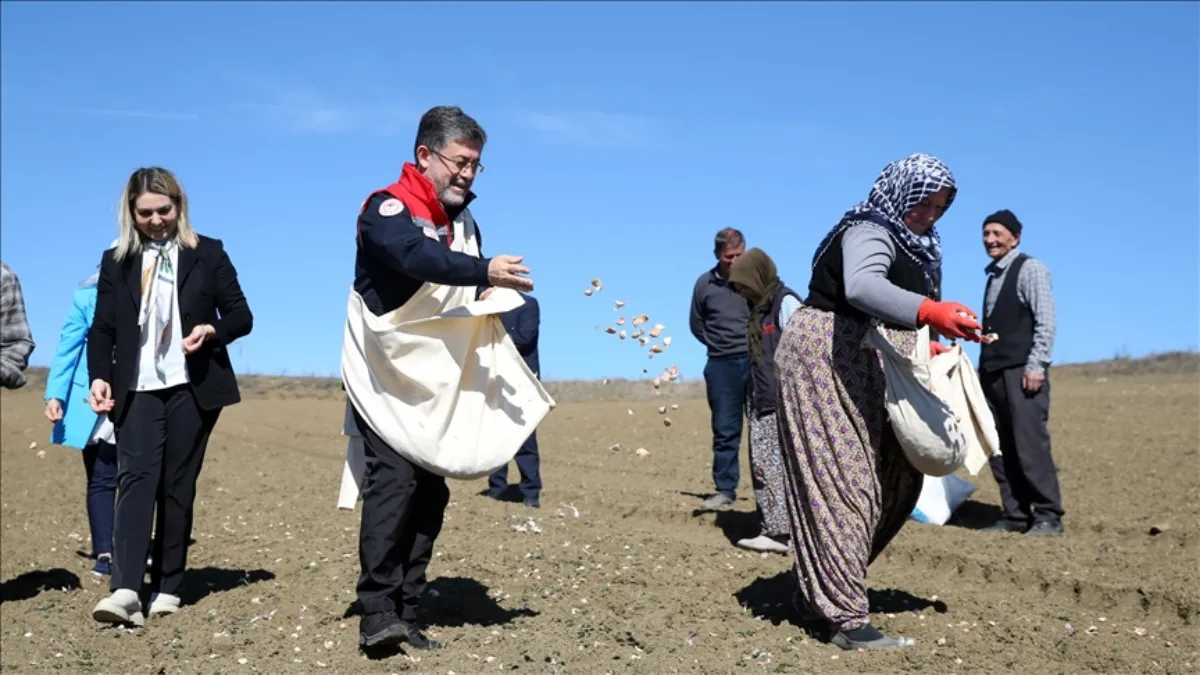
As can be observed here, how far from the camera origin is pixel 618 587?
664 cm

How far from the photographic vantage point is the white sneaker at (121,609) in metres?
5.90

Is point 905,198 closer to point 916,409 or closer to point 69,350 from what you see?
point 916,409

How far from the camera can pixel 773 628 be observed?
5.86 m

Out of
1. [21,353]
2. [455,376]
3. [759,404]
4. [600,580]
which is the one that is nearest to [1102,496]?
[759,404]

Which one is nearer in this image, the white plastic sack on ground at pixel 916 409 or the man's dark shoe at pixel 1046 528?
the white plastic sack on ground at pixel 916 409

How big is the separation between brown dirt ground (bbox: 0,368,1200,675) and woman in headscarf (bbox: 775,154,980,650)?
0.28 meters

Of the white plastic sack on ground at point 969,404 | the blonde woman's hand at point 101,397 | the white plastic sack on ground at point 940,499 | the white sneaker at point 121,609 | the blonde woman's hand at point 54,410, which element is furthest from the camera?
the white plastic sack on ground at point 940,499

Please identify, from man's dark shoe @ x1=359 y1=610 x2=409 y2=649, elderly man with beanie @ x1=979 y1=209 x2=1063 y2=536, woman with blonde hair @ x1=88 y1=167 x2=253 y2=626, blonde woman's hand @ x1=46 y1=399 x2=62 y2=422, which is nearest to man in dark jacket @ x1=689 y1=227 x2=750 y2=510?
elderly man with beanie @ x1=979 y1=209 x2=1063 y2=536

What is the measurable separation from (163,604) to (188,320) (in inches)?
56.1

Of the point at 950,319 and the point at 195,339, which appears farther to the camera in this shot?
the point at 195,339

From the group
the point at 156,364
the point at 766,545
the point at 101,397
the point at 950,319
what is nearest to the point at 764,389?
the point at 766,545

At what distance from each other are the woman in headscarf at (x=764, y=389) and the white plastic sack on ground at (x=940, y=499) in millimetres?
1911

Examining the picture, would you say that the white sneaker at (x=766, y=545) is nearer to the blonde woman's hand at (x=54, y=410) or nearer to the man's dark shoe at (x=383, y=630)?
the man's dark shoe at (x=383, y=630)

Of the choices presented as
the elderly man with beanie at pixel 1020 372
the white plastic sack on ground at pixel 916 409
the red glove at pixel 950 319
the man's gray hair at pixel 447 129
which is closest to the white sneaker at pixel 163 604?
the man's gray hair at pixel 447 129
